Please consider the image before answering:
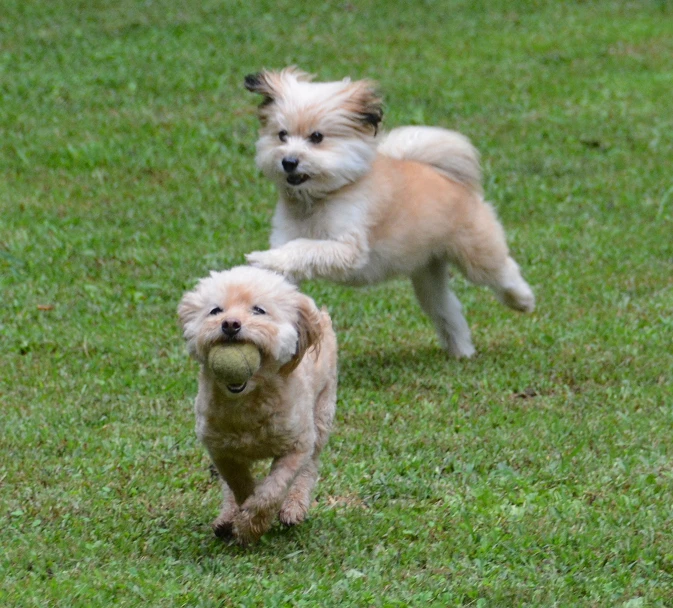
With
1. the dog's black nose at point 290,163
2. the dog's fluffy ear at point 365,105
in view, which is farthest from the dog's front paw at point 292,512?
the dog's fluffy ear at point 365,105

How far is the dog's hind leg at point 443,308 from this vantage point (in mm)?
8039

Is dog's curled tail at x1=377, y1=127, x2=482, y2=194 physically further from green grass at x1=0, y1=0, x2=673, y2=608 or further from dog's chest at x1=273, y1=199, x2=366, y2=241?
green grass at x1=0, y1=0, x2=673, y2=608

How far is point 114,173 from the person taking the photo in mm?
11758

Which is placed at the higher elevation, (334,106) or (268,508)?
(334,106)

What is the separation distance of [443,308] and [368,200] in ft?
3.83

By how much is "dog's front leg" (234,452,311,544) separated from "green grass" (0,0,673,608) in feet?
0.37

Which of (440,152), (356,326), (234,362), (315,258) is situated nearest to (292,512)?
(234,362)

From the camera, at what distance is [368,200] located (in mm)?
7230

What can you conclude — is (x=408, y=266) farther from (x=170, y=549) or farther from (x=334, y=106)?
(x=170, y=549)

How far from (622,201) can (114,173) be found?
469 centimetres

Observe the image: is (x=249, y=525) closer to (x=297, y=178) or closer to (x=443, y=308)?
(x=297, y=178)

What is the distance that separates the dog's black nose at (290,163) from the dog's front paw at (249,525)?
251cm

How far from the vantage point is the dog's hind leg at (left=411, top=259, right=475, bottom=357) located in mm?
8039

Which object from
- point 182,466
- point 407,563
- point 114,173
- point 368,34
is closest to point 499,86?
point 368,34
